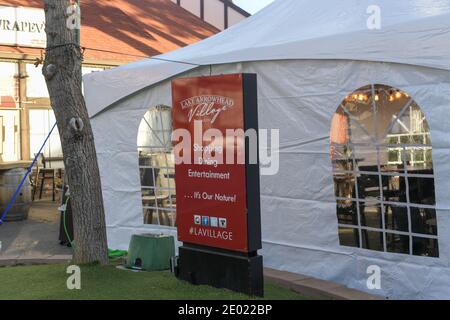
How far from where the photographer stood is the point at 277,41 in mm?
6633

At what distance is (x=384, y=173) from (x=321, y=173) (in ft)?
2.41

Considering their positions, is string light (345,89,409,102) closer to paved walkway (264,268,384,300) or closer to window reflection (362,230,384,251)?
window reflection (362,230,384,251)

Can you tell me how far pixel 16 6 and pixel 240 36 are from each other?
33.8 feet

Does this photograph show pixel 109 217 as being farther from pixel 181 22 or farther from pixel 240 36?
pixel 181 22

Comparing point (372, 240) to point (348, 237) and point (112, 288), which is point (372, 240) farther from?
point (112, 288)

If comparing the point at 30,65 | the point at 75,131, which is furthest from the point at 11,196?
the point at 75,131

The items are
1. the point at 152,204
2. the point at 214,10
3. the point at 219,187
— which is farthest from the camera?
the point at 214,10

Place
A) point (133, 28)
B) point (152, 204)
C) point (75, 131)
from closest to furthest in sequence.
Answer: point (75, 131) → point (152, 204) → point (133, 28)

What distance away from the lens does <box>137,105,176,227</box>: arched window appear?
8180mm

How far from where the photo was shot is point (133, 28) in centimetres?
2033

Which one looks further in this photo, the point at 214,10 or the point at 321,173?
the point at 214,10

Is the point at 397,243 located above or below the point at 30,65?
below

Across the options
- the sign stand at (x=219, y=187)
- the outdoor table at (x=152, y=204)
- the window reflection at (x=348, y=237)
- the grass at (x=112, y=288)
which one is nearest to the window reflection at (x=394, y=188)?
the window reflection at (x=348, y=237)

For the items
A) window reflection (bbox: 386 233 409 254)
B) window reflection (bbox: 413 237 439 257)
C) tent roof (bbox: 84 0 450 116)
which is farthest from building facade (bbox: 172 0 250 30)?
window reflection (bbox: 413 237 439 257)
